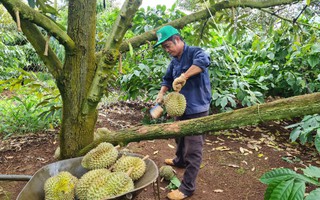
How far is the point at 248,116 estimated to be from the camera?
139 centimetres

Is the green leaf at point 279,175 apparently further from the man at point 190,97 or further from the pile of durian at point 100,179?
the man at point 190,97

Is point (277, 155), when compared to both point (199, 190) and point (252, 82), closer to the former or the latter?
point (252, 82)

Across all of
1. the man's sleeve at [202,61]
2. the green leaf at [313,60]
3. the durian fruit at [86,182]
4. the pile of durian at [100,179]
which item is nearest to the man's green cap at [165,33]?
the man's sleeve at [202,61]

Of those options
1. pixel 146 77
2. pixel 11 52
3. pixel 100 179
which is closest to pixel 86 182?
pixel 100 179

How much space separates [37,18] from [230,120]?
4.21ft

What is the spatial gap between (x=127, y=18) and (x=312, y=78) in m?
3.09

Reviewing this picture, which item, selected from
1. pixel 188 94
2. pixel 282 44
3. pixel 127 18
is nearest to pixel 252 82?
pixel 282 44

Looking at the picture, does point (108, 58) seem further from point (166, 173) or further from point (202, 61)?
point (166, 173)

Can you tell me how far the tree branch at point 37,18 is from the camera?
147 cm

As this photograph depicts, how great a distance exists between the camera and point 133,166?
1.62 metres

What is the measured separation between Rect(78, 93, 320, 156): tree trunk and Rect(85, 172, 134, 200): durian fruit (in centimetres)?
38

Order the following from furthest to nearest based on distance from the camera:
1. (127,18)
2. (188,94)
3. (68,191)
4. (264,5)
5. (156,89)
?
(156,89)
(188,94)
(264,5)
(127,18)
(68,191)

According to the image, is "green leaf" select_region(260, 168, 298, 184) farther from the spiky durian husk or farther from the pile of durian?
the spiky durian husk

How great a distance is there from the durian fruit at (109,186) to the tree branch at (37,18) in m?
0.95
